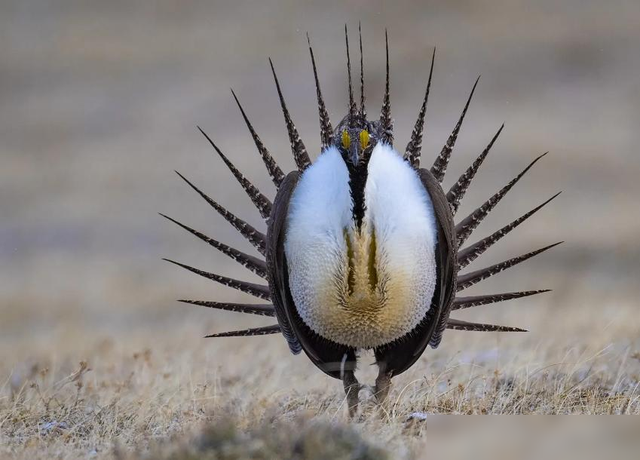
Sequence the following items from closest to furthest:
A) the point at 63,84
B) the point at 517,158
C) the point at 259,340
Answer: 1. the point at 259,340
2. the point at 517,158
3. the point at 63,84

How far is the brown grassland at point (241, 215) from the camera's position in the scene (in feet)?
16.4

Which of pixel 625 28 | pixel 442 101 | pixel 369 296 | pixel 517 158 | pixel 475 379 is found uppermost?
pixel 625 28

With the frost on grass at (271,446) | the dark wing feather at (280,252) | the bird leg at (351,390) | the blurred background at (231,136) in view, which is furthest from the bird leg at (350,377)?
the blurred background at (231,136)

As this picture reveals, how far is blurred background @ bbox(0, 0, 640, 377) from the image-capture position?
12.9m

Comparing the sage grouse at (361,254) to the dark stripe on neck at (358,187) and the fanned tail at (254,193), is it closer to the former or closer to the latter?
the dark stripe on neck at (358,187)

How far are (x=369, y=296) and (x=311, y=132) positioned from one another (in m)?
13.4

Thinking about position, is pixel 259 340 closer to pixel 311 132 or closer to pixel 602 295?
pixel 602 295

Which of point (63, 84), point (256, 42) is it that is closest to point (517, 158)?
point (256, 42)

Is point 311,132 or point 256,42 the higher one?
point 256,42

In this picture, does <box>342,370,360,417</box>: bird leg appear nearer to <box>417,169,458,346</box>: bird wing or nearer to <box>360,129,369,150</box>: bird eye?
<box>417,169,458,346</box>: bird wing

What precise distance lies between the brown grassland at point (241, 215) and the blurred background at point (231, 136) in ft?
0.17

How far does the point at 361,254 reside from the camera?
4.70 m

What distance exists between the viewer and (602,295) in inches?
462

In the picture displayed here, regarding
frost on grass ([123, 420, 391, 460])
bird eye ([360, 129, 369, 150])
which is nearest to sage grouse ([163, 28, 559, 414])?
bird eye ([360, 129, 369, 150])
